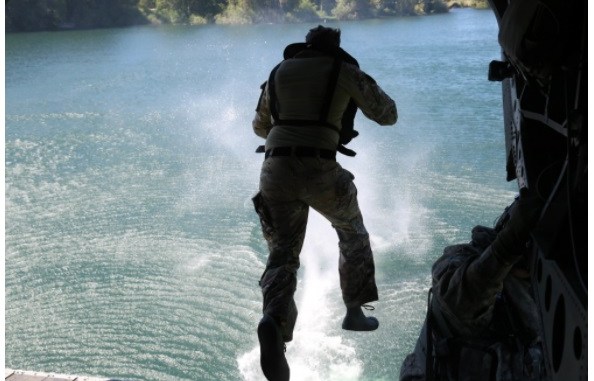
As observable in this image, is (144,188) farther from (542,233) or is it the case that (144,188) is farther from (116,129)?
(542,233)

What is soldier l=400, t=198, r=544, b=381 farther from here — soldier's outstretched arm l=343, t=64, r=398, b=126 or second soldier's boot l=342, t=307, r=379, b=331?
soldier's outstretched arm l=343, t=64, r=398, b=126

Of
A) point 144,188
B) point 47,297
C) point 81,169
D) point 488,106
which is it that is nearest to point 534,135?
point 47,297

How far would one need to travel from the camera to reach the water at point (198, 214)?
998 cm

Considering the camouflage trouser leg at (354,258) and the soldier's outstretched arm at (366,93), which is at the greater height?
the soldier's outstretched arm at (366,93)

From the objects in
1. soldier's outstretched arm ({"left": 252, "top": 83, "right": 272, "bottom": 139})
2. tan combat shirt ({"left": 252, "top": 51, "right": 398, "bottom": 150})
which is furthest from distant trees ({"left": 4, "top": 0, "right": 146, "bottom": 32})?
tan combat shirt ({"left": 252, "top": 51, "right": 398, "bottom": 150})

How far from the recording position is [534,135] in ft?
12.6

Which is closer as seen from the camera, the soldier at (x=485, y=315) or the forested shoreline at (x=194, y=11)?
the soldier at (x=485, y=315)

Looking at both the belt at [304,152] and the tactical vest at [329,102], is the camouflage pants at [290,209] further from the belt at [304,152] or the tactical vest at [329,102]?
the tactical vest at [329,102]

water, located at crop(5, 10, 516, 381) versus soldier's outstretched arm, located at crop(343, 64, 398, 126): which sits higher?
soldier's outstretched arm, located at crop(343, 64, 398, 126)

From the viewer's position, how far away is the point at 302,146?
365 cm

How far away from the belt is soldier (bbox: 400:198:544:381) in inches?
30.8

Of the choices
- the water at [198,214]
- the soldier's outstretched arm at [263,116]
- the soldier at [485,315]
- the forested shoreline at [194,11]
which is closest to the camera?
the soldier at [485,315]

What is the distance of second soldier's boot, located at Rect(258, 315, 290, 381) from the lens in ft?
11.2

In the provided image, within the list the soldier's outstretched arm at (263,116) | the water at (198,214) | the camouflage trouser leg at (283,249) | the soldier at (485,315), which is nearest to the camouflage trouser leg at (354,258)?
the camouflage trouser leg at (283,249)
